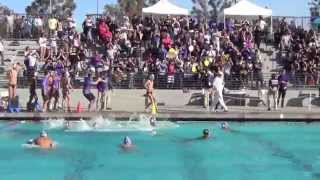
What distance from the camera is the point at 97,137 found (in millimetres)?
19047

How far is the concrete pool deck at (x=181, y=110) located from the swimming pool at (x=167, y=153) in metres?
0.50

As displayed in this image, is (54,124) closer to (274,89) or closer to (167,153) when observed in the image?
(167,153)

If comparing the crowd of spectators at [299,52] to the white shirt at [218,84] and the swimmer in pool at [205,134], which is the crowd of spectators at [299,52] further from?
the swimmer in pool at [205,134]

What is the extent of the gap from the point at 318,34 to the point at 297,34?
1.66 metres

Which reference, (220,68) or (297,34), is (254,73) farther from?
(297,34)

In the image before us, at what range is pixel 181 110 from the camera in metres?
23.7

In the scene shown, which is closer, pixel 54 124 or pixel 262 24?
pixel 54 124

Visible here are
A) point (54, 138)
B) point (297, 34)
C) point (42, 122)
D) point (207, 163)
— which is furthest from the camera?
point (297, 34)

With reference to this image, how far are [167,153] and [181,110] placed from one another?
7.45 meters

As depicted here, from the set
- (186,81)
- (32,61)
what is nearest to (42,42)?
(32,61)

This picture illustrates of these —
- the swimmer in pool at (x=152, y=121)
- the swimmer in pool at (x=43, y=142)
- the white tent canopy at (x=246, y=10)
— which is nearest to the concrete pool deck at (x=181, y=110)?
the swimmer in pool at (x=152, y=121)

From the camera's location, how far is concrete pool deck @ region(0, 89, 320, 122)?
22.0m

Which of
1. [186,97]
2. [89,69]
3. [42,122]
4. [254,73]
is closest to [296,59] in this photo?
[254,73]

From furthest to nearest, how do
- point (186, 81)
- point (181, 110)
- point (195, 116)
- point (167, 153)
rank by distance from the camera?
point (186, 81) → point (181, 110) → point (195, 116) → point (167, 153)
